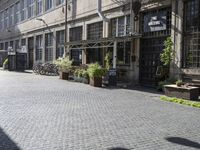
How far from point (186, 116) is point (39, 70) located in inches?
964

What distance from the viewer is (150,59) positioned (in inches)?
852

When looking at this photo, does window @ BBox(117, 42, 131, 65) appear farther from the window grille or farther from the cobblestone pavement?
the cobblestone pavement

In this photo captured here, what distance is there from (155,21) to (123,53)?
3.90m

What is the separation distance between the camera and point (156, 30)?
2089 cm

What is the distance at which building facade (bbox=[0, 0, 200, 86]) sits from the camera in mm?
18625

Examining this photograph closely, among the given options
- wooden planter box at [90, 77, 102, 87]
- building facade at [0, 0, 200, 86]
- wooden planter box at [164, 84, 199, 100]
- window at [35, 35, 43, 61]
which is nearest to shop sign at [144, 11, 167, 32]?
building facade at [0, 0, 200, 86]

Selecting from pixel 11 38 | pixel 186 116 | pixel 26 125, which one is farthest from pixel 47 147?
pixel 11 38

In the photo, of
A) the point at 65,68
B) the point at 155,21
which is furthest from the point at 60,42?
the point at 155,21

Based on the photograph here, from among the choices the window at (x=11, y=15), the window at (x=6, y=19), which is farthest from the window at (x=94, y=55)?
the window at (x=6, y=19)

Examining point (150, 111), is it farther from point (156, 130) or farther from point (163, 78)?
point (163, 78)

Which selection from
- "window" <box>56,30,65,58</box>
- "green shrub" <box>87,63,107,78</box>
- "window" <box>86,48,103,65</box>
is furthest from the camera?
"window" <box>56,30,65,58</box>

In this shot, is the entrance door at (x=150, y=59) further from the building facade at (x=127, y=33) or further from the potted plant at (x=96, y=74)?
the potted plant at (x=96, y=74)

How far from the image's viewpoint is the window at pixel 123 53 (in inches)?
927

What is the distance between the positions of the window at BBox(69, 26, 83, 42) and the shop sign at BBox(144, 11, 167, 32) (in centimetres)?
1040
